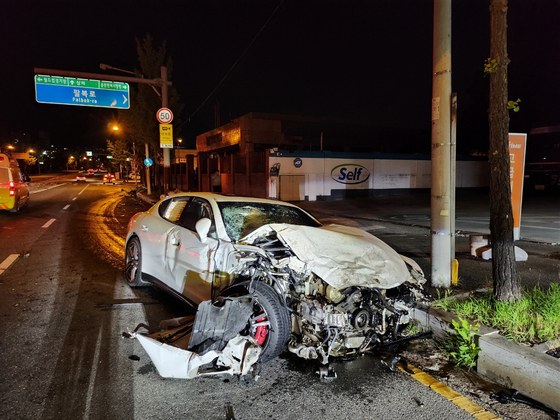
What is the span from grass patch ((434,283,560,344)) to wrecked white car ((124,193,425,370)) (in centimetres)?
51

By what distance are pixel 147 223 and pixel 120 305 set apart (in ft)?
4.03

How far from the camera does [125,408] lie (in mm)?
2883

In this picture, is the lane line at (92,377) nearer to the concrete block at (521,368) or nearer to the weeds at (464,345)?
the weeds at (464,345)

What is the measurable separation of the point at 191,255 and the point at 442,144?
11.6 feet

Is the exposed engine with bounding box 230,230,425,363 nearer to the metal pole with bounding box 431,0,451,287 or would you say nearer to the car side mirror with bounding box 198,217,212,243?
the car side mirror with bounding box 198,217,212,243

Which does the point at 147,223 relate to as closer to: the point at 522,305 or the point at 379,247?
the point at 379,247

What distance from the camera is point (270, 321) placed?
3395 millimetres

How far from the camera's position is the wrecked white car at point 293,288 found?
337cm

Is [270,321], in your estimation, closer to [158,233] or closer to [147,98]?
[158,233]

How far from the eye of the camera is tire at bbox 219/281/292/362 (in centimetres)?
337

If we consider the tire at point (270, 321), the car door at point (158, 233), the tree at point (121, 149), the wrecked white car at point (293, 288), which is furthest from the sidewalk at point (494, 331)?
the tree at point (121, 149)

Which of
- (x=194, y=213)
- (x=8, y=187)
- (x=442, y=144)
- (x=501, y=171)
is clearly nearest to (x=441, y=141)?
(x=442, y=144)

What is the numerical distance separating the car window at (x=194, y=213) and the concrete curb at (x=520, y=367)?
3109 millimetres

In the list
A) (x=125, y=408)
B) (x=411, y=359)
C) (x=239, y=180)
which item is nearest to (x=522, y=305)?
(x=411, y=359)
